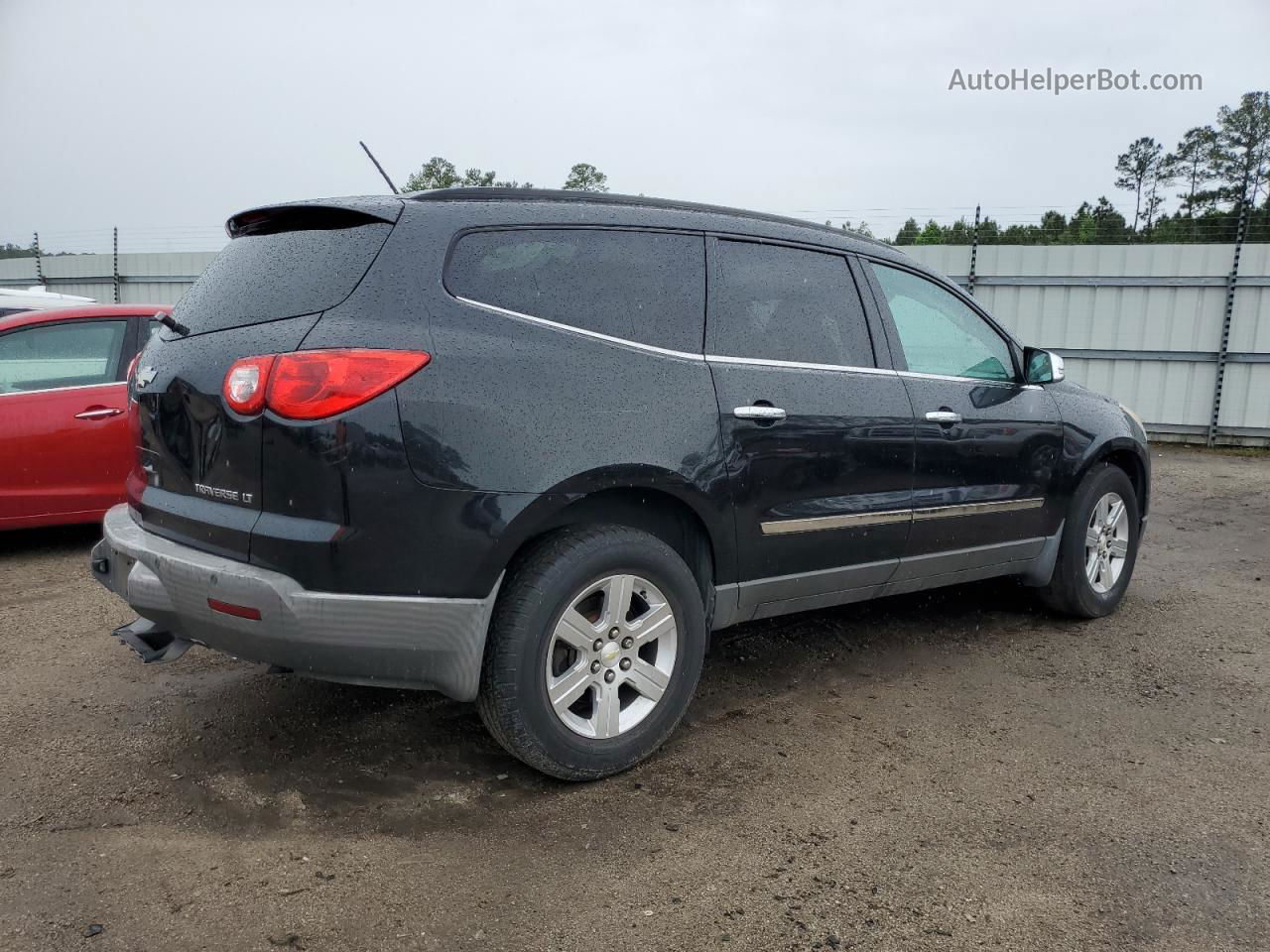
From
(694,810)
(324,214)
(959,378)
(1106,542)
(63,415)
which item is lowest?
(694,810)

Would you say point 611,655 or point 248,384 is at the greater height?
point 248,384

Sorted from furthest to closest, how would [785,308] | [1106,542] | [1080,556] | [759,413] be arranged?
[1106,542] → [1080,556] → [785,308] → [759,413]

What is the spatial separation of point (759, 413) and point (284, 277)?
5.01 feet

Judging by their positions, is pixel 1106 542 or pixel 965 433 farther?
pixel 1106 542

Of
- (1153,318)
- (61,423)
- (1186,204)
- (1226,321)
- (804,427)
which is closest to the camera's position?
(804,427)

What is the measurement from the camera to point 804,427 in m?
3.35

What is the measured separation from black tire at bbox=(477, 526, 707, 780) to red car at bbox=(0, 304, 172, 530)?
372cm

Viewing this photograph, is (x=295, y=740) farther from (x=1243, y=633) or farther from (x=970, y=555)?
(x=1243, y=633)

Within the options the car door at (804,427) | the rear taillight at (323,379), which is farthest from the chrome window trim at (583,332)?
the rear taillight at (323,379)

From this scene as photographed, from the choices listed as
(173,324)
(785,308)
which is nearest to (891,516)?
(785,308)

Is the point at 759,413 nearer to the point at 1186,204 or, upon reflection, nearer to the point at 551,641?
the point at 551,641

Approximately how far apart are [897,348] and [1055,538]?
143 cm

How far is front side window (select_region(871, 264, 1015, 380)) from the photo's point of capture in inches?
154

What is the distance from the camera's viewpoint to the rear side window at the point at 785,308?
3295 mm
